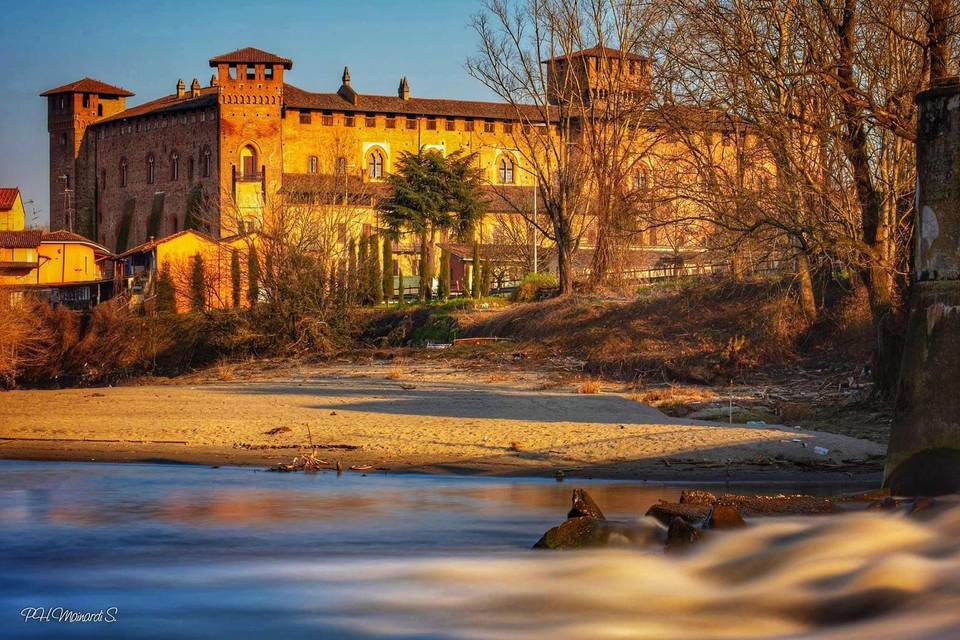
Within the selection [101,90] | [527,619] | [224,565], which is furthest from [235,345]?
→ [101,90]

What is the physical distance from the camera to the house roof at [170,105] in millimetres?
75500

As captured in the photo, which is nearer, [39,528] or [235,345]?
[39,528]

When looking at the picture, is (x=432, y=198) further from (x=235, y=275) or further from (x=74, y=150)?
(x=74, y=150)

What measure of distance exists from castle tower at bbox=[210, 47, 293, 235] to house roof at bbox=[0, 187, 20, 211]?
550 inches

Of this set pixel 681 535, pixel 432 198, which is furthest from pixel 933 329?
pixel 432 198

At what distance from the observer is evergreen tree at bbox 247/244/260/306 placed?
33000mm

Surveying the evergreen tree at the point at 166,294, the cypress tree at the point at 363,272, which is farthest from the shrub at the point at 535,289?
the evergreen tree at the point at 166,294

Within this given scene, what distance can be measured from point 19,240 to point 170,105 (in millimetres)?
22284

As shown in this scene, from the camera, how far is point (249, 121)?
73.3m

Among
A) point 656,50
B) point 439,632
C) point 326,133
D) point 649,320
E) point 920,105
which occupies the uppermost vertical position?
point 326,133

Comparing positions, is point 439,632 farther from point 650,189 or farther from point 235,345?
point 235,345

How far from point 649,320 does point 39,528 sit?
15.8m

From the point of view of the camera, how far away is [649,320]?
80.4 ft

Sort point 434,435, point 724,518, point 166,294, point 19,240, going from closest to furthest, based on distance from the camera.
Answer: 1. point 724,518
2. point 434,435
3. point 166,294
4. point 19,240
